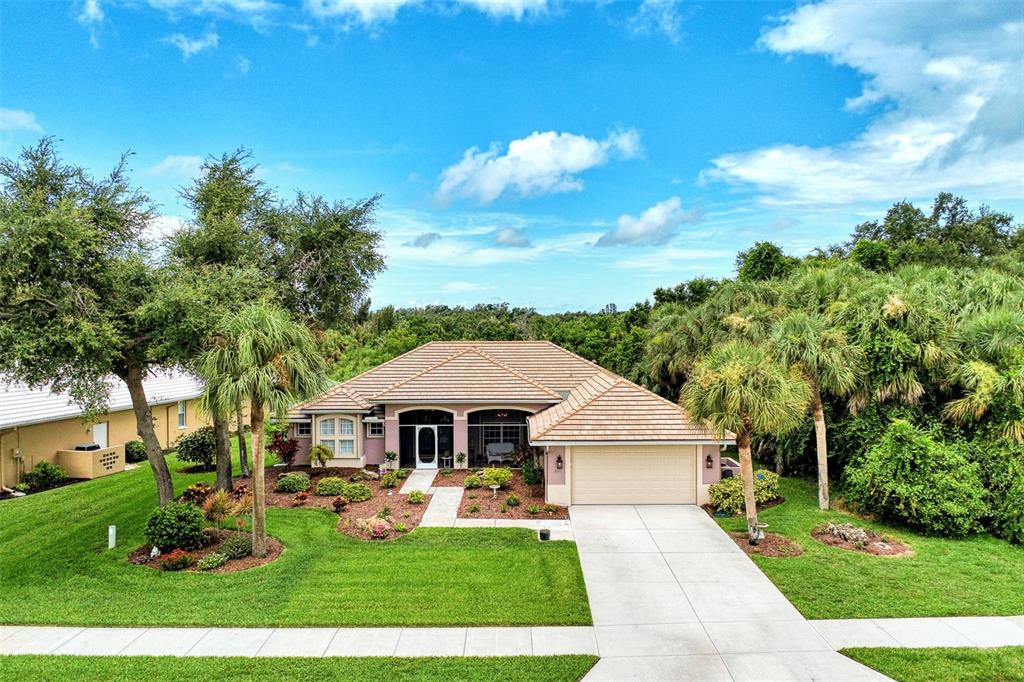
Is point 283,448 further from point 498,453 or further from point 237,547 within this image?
point 237,547

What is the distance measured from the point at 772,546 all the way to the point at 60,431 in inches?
963

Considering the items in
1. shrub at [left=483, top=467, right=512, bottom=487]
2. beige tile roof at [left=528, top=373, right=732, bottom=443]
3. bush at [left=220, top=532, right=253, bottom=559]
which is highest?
beige tile roof at [left=528, top=373, right=732, bottom=443]

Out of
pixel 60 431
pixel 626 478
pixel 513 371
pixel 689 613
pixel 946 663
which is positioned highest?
pixel 513 371

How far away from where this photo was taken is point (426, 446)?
73.1 feet

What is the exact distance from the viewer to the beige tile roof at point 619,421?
16.7 meters

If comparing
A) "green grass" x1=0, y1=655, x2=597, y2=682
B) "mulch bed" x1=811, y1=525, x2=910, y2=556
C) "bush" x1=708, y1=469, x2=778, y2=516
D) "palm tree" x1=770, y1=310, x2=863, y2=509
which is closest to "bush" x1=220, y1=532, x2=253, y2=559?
"green grass" x1=0, y1=655, x2=597, y2=682

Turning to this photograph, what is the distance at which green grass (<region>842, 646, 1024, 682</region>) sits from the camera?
833 cm

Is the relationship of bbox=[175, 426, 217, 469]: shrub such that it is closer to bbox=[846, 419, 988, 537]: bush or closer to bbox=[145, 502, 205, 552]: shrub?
bbox=[145, 502, 205, 552]: shrub

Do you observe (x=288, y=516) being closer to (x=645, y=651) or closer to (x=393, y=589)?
(x=393, y=589)

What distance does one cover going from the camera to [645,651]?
9125mm

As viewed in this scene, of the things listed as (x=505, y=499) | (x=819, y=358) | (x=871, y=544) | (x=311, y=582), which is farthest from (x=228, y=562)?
(x=819, y=358)

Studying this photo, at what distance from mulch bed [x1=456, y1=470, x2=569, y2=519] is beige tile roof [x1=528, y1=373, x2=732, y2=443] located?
6.60ft

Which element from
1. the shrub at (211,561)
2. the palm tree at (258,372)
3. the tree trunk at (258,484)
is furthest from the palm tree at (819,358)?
the shrub at (211,561)

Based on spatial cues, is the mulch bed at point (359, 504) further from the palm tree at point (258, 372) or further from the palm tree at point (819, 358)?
the palm tree at point (819, 358)
